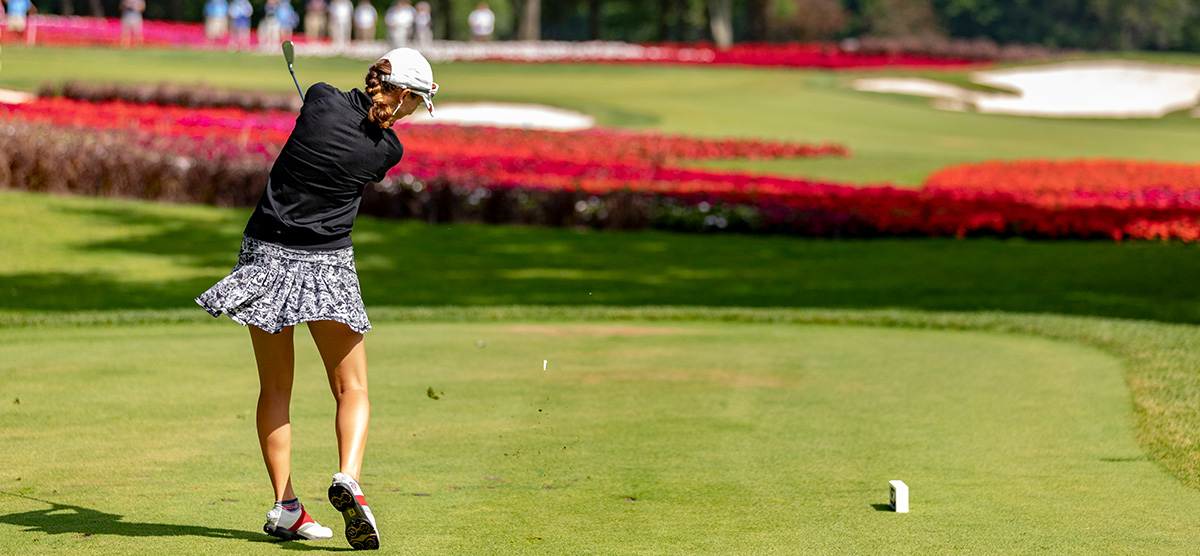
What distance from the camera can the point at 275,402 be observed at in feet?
17.7

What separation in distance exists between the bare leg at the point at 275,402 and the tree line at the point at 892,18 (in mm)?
68983

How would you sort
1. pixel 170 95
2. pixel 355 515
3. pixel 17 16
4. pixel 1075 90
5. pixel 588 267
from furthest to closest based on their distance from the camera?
pixel 17 16 → pixel 1075 90 → pixel 170 95 → pixel 588 267 → pixel 355 515

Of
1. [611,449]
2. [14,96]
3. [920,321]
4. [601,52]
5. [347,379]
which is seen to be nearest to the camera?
[347,379]

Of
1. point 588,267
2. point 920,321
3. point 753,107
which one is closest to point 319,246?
point 920,321

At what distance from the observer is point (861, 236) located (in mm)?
19125

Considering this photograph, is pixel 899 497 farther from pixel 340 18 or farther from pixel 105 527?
pixel 340 18

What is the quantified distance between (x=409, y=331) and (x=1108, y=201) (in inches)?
541

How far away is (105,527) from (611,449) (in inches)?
98.1

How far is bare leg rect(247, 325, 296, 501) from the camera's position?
17.4 feet

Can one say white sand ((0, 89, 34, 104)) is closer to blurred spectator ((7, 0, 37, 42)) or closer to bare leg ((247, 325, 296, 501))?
blurred spectator ((7, 0, 37, 42))

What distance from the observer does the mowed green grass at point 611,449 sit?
5.29 meters

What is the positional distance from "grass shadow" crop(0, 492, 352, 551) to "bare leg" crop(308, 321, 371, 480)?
39 centimetres

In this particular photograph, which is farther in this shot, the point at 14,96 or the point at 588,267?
the point at 14,96

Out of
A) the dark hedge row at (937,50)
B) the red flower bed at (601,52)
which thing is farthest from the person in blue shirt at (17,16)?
the dark hedge row at (937,50)
